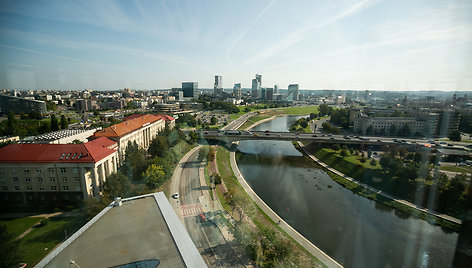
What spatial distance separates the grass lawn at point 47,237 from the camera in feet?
12.0

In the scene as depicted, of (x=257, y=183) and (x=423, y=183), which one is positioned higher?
(x=423, y=183)

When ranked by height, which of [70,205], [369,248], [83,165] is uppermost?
[83,165]

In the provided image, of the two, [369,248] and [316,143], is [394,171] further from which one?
[316,143]

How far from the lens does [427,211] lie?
666 cm

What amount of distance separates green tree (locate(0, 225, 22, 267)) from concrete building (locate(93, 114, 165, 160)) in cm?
640

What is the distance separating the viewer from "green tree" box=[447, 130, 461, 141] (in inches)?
343

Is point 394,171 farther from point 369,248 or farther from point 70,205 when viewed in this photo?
point 70,205

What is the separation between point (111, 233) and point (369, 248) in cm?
564

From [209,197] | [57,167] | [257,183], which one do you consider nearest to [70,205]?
[57,167]

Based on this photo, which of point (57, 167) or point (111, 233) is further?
point (57, 167)

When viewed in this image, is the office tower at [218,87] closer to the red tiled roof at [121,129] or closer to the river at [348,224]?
the red tiled roof at [121,129]

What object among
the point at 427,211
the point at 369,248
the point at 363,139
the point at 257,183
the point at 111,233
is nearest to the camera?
the point at 111,233

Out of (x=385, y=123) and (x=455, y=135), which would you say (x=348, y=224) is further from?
(x=385, y=123)

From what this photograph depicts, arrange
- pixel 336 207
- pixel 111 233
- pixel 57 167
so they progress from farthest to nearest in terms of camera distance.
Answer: pixel 336 207
pixel 57 167
pixel 111 233
